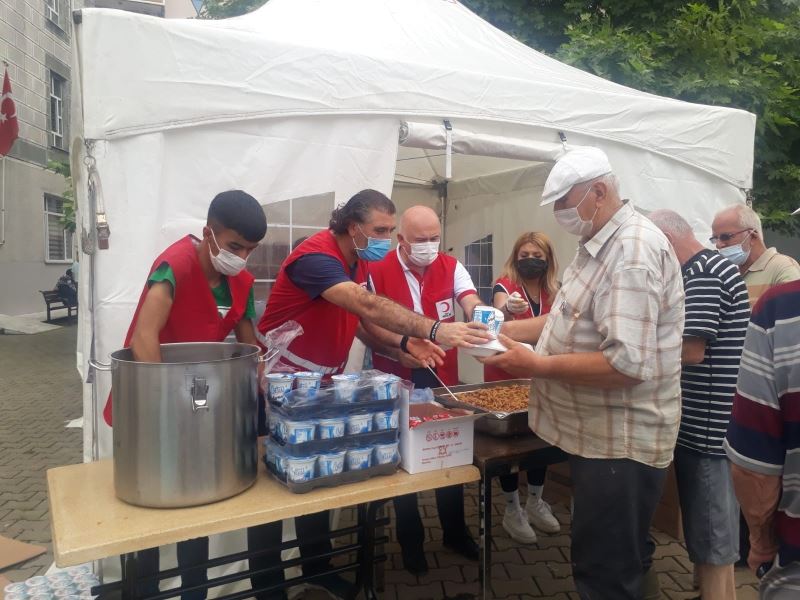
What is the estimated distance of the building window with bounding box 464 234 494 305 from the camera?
582cm

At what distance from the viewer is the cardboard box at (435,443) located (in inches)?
76.9

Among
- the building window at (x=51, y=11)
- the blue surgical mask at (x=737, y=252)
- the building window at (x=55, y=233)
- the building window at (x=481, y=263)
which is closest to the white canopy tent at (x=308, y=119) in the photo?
the blue surgical mask at (x=737, y=252)

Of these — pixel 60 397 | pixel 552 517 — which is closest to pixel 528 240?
pixel 552 517

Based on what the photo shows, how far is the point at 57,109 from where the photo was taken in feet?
52.5

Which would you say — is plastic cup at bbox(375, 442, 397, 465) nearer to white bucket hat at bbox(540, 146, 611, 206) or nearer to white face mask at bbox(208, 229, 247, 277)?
white face mask at bbox(208, 229, 247, 277)

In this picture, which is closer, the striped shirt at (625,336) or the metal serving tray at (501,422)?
the striped shirt at (625,336)

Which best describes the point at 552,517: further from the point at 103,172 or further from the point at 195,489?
the point at 103,172

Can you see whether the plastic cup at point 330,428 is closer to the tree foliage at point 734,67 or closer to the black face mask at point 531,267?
the black face mask at point 531,267

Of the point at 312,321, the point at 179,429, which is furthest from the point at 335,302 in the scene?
the point at 179,429

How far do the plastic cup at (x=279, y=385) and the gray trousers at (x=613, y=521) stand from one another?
986mm

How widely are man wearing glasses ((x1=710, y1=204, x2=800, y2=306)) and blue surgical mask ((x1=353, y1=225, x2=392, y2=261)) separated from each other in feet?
7.61

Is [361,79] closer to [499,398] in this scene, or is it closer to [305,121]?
[305,121]

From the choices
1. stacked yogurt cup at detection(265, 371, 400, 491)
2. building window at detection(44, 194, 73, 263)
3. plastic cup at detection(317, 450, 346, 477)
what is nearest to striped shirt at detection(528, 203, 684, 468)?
stacked yogurt cup at detection(265, 371, 400, 491)

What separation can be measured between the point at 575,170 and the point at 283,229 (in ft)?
5.79
